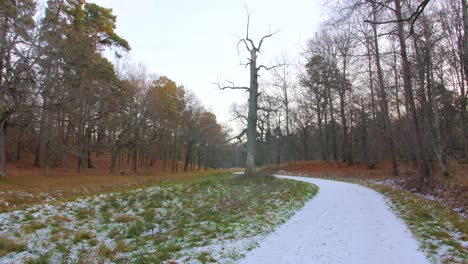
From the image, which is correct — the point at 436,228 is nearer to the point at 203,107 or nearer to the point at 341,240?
the point at 341,240

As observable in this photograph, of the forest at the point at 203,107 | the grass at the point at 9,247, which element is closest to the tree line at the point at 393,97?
the forest at the point at 203,107

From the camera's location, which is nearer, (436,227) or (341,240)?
(341,240)

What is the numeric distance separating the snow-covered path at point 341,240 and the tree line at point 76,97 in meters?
15.9

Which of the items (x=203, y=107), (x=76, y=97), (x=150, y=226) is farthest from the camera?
(x=203, y=107)

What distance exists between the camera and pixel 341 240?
540 centimetres

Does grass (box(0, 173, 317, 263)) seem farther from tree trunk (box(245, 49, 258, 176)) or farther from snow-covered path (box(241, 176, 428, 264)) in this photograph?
tree trunk (box(245, 49, 258, 176))

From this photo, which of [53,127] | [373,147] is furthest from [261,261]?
[373,147]

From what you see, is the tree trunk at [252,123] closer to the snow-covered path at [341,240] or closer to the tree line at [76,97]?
the snow-covered path at [341,240]

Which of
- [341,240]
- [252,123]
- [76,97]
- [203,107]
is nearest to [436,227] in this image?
[341,240]

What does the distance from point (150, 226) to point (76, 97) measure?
17.6 metres

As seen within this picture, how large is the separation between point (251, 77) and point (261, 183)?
6522 mm

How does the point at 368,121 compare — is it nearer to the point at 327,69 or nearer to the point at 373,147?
the point at 373,147

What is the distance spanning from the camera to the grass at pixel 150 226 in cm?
490

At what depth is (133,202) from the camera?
30.6 feet
